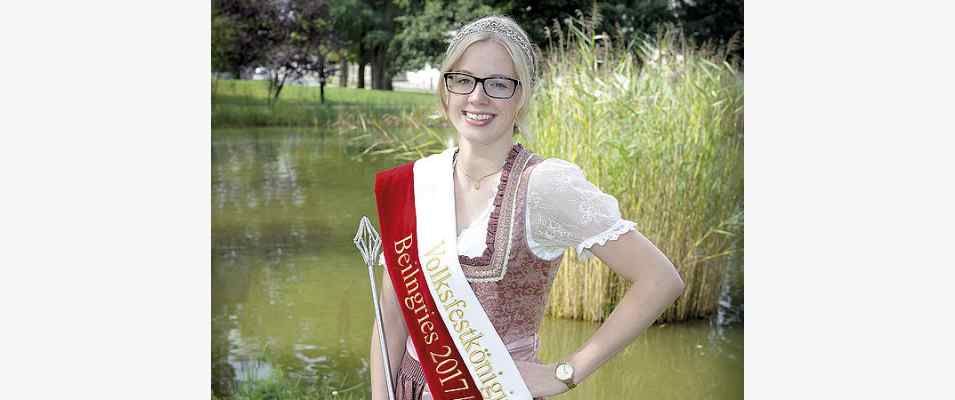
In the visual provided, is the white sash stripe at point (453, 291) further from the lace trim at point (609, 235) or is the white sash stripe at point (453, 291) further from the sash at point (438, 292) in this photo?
the lace trim at point (609, 235)

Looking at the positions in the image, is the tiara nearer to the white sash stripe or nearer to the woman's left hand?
the white sash stripe

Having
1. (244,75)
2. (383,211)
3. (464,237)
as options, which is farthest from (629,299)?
(244,75)

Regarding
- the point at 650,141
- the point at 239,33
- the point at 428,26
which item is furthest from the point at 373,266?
the point at 650,141

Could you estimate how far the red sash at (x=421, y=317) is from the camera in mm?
1754

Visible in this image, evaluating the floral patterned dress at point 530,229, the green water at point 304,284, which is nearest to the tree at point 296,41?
the green water at point 304,284

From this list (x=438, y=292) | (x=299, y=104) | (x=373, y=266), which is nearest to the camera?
(x=438, y=292)

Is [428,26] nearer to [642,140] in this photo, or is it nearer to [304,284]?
[642,140]

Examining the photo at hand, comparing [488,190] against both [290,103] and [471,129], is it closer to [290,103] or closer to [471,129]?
[471,129]

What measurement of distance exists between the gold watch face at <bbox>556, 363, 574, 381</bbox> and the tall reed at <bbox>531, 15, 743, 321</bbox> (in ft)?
4.48

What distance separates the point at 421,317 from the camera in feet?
5.80

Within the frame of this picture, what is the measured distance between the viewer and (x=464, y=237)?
66.1 inches

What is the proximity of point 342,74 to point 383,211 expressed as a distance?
1222 millimetres

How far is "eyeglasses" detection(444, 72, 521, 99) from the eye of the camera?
162 cm

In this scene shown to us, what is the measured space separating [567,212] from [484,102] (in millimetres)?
224
